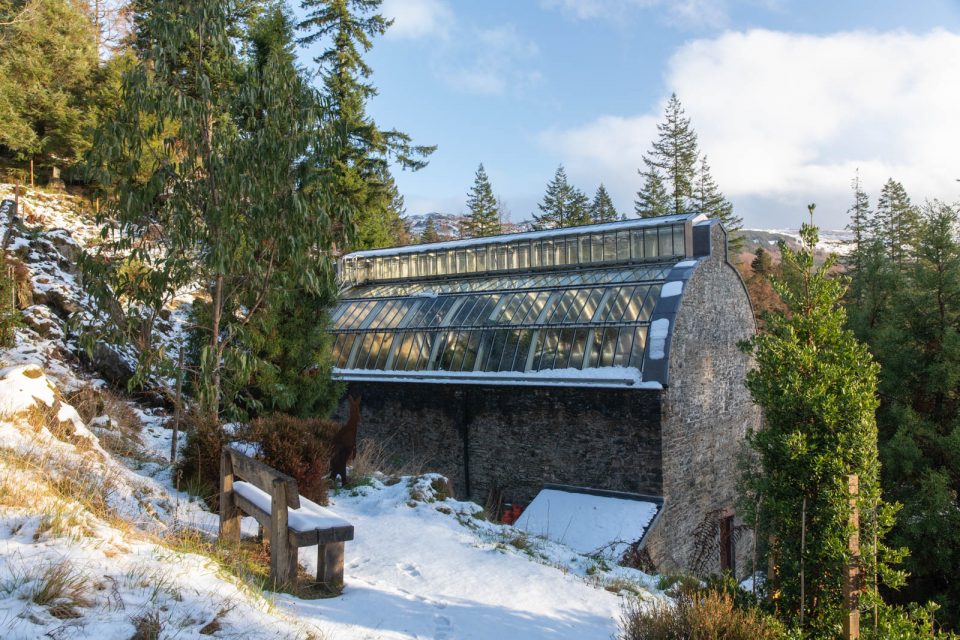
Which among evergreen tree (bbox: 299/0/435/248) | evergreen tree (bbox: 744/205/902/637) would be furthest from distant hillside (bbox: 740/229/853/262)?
evergreen tree (bbox: 299/0/435/248)

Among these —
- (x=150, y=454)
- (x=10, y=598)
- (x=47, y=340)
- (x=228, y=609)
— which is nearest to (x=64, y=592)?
(x=10, y=598)

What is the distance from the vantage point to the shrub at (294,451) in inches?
316

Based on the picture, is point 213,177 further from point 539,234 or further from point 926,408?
point 926,408

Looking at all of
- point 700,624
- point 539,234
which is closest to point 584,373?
point 539,234

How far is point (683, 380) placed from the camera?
14539 millimetres

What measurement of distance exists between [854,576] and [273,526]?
508 centimetres

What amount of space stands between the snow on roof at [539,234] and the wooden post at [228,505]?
13778mm

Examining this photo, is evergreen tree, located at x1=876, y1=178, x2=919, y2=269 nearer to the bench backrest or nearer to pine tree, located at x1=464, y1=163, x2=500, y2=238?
pine tree, located at x1=464, y1=163, x2=500, y2=238

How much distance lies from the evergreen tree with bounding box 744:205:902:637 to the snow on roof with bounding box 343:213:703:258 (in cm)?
1119

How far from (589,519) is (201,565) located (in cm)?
971

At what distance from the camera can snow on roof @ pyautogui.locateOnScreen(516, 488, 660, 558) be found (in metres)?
12.1

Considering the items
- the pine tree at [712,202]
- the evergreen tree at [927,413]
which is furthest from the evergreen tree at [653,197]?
the evergreen tree at [927,413]

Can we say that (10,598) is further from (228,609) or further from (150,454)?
(150,454)

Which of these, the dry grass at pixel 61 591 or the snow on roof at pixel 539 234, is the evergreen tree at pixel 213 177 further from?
the snow on roof at pixel 539 234
